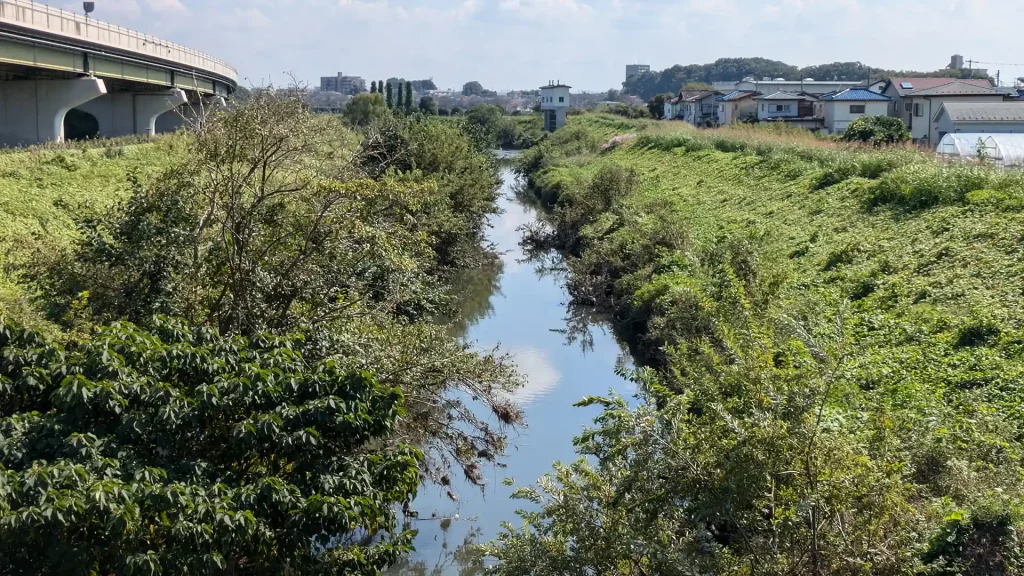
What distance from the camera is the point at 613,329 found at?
74.2ft

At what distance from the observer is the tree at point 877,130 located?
44.3 m

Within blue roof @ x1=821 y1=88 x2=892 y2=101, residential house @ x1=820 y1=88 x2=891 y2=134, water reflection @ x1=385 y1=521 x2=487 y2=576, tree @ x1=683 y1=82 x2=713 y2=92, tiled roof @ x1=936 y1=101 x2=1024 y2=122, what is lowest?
water reflection @ x1=385 y1=521 x2=487 y2=576

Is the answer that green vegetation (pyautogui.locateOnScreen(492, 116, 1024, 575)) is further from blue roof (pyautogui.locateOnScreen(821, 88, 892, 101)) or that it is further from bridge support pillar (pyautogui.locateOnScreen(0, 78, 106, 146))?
blue roof (pyautogui.locateOnScreen(821, 88, 892, 101))

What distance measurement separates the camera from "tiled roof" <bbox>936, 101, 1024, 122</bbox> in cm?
4591

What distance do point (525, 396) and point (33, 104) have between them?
2199 cm

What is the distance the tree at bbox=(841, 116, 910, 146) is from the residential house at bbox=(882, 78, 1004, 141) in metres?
2.01

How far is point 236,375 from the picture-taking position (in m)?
8.34

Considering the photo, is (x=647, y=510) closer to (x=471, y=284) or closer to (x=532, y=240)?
(x=471, y=284)

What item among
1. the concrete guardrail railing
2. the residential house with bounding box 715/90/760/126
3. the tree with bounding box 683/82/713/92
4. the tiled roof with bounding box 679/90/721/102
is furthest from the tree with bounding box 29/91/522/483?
the tree with bounding box 683/82/713/92

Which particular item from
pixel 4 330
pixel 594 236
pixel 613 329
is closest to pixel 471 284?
pixel 594 236

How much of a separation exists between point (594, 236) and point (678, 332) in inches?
488

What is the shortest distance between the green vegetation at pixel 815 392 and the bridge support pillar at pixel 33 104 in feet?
58.5

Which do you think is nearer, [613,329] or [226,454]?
[226,454]

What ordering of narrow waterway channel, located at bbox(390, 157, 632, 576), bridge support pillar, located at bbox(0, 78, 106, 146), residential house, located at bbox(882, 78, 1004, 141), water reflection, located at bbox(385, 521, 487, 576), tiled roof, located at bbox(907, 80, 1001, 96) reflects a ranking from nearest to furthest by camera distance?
water reflection, located at bbox(385, 521, 487, 576)
narrow waterway channel, located at bbox(390, 157, 632, 576)
bridge support pillar, located at bbox(0, 78, 106, 146)
residential house, located at bbox(882, 78, 1004, 141)
tiled roof, located at bbox(907, 80, 1001, 96)
